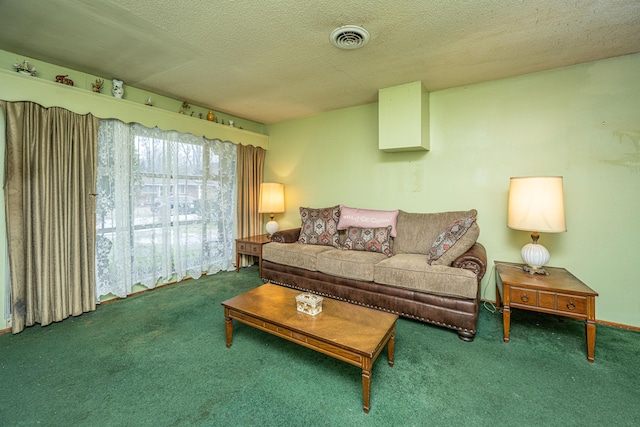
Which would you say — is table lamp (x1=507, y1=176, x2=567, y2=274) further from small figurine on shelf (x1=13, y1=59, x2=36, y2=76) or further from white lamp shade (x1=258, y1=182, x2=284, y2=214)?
small figurine on shelf (x1=13, y1=59, x2=36, y2=76)

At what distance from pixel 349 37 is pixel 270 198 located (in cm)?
261

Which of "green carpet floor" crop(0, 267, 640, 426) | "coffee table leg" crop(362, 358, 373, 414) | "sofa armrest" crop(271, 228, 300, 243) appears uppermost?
"sofa armrest" crop(271, 228, 300, 243)

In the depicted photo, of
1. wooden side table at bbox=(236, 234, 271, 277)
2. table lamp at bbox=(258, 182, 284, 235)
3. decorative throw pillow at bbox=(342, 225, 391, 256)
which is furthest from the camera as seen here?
table lamp at bbox=(258, 182, 284, 235)

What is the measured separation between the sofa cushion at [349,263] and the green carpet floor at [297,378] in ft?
2.14

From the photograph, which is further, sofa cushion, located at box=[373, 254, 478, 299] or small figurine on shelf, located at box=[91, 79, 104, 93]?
small figurine on shelf, located at box=[91, 79, 104, 93]

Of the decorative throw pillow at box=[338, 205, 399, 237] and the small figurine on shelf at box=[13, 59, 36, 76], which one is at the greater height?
the small figurine on shelf at box=[13, 59, 36, 76]

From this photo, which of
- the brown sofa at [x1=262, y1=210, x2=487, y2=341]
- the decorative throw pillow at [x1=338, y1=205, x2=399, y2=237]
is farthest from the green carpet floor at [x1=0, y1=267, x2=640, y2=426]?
the decorative throw pillow at [x1=338, y1=205, x2=399, y2=237]

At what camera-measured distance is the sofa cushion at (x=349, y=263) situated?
2.66 m

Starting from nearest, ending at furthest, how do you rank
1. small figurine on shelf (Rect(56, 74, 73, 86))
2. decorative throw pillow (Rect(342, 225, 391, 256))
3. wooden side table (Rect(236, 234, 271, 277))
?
small figurine on shelf (Rect(56, 74, 73, 86)) < decorative throw pillow (Rect(342, 225, 391, 256)) < wooden side table (Rect(236, 234, 271, 277))

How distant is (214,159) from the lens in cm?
391

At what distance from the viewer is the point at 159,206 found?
335cm

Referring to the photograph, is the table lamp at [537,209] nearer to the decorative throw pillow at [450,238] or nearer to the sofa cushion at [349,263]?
the decorative throw pillow at [450,238]

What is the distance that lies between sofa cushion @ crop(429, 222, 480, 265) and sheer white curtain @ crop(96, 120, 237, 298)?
9.94 feet

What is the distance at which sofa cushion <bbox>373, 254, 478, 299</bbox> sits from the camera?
2.16 meters
